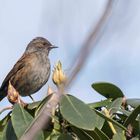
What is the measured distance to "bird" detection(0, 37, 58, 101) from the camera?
8234 millimetres

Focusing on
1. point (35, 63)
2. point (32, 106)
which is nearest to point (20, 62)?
point (35, 63)

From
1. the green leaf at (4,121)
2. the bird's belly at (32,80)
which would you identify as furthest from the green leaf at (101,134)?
the bird's belly at (32,80)

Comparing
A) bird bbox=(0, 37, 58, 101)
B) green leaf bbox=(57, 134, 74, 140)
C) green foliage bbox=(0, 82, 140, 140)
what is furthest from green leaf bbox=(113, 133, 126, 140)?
bird bbox=(0, 37, 58, 101)

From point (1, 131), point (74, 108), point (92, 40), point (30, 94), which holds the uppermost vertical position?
point (92, 40)

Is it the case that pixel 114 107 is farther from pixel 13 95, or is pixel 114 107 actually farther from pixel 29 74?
pixel 29 74

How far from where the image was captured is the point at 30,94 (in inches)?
319

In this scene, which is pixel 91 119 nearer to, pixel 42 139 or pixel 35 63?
pixel 42 139

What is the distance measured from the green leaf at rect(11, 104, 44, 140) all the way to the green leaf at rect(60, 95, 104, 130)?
17 centimetres

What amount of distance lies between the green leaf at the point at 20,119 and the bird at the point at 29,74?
17.1 ft

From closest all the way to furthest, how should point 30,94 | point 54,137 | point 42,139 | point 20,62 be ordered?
point 42,139, point 54,137, point 30,94, point 20,62

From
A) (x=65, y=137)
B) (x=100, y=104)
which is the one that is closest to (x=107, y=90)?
(x=100, y=104)

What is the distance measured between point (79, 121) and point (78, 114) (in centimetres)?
6

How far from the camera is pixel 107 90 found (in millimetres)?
3238

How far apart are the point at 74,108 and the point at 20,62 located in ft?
20.6
